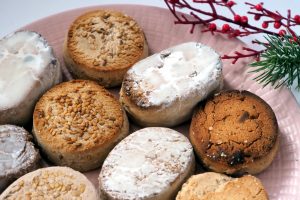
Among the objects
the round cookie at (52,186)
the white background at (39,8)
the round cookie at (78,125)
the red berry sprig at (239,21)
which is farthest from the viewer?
the white background at (39,8)

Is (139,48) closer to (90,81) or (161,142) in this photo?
(90,81)

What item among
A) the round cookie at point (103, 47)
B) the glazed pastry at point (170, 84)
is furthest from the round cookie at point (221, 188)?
the round cookie at point (103, 47)

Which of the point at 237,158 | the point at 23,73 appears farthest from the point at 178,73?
the point at 23,73

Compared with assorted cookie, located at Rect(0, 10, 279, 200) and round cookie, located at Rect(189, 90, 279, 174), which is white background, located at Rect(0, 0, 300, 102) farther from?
round cookie, located at Rect(189, 90, 279, 174)

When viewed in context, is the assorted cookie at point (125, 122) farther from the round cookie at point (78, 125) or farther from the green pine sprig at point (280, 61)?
the green pine sprig at point (280, 61)

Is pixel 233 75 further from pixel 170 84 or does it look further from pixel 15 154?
pixel 15 154
